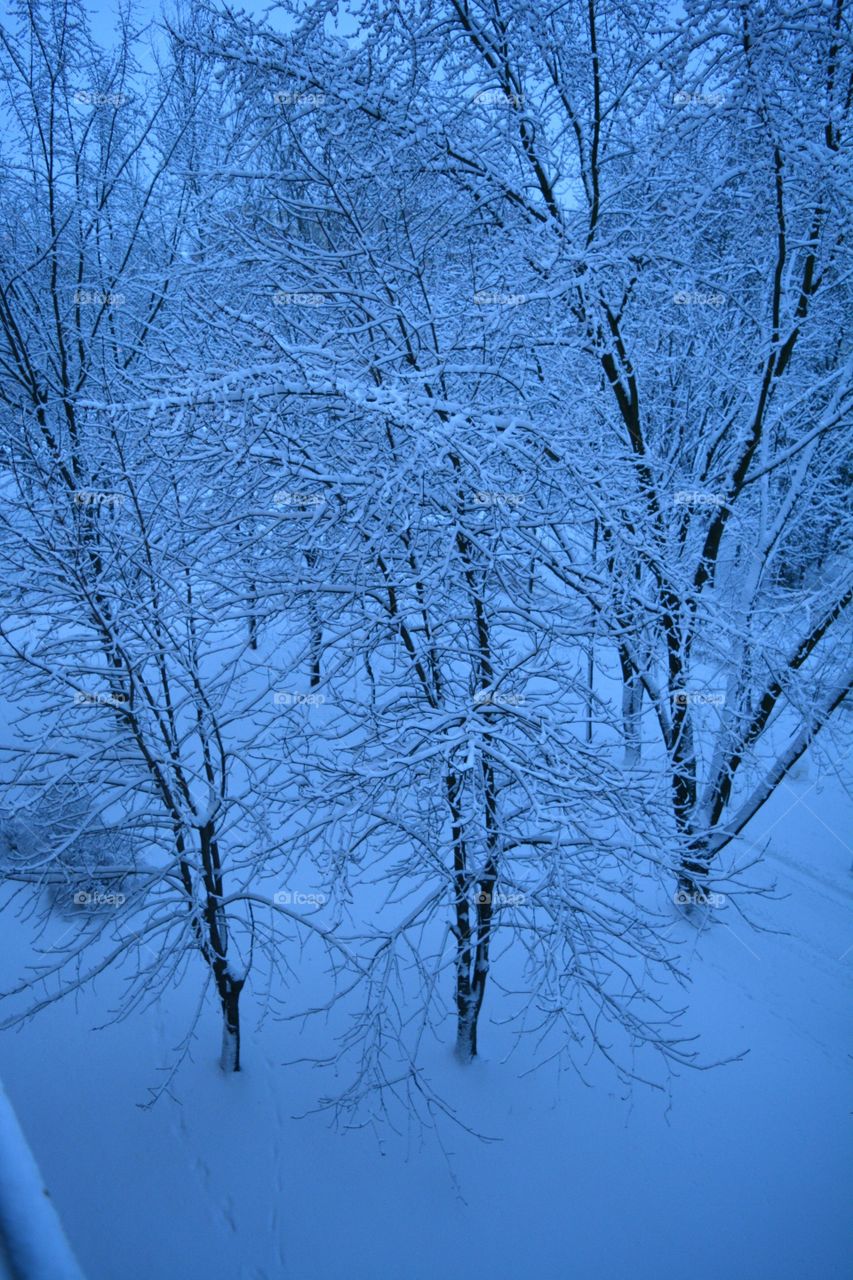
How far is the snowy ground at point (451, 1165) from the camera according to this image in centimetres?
423

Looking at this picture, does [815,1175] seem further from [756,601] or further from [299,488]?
[299,488]

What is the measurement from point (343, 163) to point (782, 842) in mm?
9518

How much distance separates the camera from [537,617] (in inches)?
181
